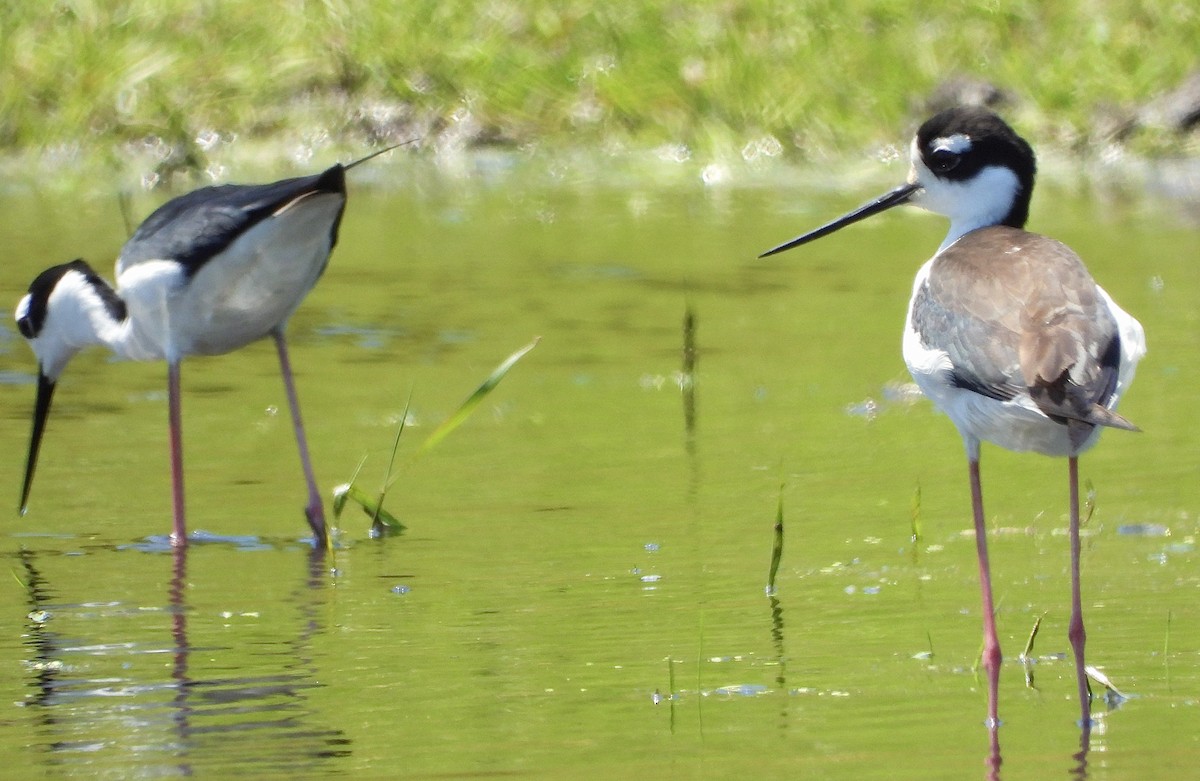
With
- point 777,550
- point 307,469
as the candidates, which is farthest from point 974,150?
point 307,469

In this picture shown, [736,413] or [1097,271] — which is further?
[1097,271]

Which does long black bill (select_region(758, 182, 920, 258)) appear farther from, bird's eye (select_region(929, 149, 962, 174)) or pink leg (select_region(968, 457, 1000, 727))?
pink leg (select_region(968, 457, 1000, 727))

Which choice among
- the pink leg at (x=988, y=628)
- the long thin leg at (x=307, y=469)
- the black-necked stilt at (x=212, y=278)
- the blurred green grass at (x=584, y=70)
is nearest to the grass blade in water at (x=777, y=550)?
the pink leg at (x=988, y=628)

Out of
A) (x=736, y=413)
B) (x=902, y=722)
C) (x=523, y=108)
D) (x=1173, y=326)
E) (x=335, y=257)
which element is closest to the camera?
A: (x=902, y=722)

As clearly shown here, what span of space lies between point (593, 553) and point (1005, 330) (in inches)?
55.8

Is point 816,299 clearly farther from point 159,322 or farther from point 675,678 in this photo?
point 675,678

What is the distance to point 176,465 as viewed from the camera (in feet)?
20.2

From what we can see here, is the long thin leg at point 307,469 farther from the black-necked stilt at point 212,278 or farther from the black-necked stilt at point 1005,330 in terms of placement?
the black-necked stilt at point 1005,330

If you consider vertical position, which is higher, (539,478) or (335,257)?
(335,257)

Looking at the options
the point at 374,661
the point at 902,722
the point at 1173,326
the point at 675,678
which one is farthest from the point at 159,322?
the point at 1173,326

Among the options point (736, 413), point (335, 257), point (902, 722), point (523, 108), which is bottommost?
point (902, 722)

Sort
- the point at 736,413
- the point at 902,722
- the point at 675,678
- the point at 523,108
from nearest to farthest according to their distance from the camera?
the point at 902,722
the point at 675,678
the point at 736,413
the point at 523,108

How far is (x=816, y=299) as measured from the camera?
903 cm

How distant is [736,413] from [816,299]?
204 cm
